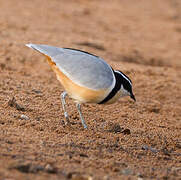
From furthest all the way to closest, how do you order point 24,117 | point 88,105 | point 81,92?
point 88,105
point 24,117
point 81,92

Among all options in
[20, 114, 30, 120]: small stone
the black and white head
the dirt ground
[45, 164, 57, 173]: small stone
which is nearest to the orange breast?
the black and white head

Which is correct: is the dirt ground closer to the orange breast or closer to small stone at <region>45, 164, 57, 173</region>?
small stone at <region>45, 164, 57, 173</region>

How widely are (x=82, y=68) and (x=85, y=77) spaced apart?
12 centimetres

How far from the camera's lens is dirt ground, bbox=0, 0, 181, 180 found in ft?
11.7

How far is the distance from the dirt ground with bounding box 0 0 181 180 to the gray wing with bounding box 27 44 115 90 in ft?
1.84

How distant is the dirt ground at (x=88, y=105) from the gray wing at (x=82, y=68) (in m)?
0.56

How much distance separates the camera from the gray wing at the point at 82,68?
435 cm

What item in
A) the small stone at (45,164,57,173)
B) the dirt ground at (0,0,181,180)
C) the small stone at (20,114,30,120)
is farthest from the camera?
the small stone at (20,114,30,120)

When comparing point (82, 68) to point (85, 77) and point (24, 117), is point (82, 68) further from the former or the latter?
point (24, 117)

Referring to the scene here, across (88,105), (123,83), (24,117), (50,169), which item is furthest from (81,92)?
(88,105)

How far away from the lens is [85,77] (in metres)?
4.37

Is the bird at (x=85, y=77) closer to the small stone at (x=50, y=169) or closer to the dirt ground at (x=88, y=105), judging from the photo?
the dirt ground at (x=88, y=105)

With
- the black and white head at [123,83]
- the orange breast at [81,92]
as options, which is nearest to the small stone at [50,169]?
the orange breast at [81,92]

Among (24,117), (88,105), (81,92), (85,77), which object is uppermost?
(85,77)
